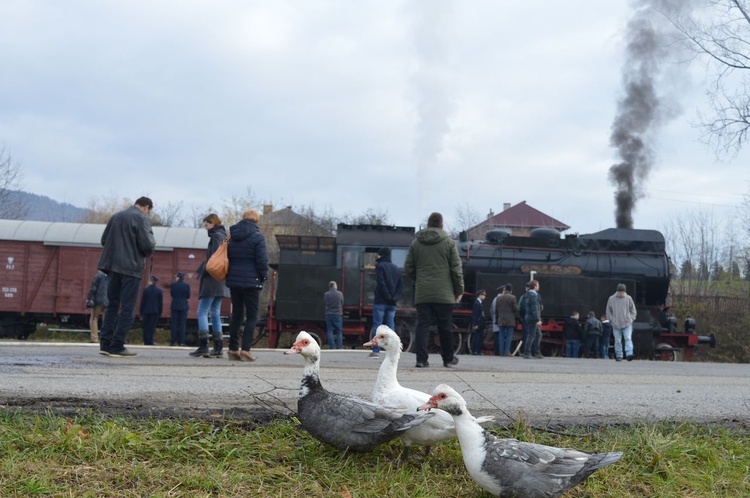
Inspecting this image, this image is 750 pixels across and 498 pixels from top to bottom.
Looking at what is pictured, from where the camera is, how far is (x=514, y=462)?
383 cm

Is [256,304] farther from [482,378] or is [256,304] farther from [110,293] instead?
[482,378]

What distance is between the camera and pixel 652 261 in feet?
78.8

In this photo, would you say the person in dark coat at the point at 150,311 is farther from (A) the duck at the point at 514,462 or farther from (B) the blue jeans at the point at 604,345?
(A) the duck at the point at 514,462

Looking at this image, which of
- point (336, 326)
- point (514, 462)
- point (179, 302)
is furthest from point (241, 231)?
point (179, 302)

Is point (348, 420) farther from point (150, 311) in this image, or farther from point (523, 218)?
point (523, 218)

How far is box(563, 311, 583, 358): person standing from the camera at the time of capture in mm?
21125

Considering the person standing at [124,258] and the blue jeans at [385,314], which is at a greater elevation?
the person standing at [124,258]

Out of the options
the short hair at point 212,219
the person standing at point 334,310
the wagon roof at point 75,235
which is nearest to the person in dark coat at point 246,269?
the short hair at point 212,219

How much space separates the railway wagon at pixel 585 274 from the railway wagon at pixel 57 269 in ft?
29.7

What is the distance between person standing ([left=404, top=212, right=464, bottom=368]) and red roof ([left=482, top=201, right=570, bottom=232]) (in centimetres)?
6121

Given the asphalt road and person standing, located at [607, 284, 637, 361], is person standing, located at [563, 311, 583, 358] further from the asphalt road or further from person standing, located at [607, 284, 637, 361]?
the asphalt road

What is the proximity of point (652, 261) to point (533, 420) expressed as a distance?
1996 centimetres

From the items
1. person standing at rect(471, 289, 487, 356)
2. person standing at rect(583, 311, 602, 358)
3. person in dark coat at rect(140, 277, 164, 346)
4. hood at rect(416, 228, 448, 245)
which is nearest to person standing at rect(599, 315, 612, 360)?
person standing at rect(583, 311, 602, 358)

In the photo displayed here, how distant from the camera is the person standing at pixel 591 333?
20594 millimetres
